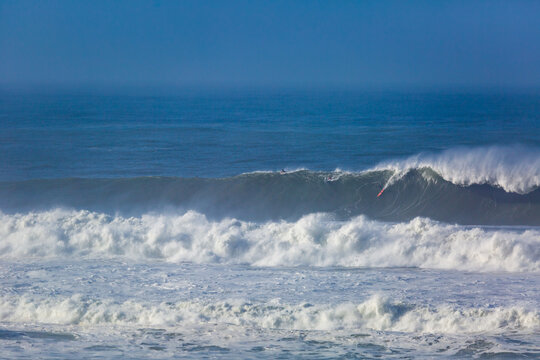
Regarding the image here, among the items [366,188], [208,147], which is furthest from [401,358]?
[208,147]

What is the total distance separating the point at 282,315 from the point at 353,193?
8363 millimetres

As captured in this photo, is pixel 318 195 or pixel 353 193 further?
pixel 318 195

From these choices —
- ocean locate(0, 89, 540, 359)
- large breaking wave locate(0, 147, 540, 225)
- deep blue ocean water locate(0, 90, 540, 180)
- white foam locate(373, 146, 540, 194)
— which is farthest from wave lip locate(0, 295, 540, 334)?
deep blue ocean water locate(0, 90, 540, 180)

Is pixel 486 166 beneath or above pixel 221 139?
beneath

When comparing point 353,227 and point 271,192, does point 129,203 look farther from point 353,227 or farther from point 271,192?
point 353,227

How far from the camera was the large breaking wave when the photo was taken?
15.8m

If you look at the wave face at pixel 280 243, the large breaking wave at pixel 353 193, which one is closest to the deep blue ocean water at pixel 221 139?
the large breaking wave at pixel 353 193

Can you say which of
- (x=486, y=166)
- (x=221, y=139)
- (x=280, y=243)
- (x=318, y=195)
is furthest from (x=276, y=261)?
(x=221, y=139)

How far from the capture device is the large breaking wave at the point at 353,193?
15789mm

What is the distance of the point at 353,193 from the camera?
17.0 metres

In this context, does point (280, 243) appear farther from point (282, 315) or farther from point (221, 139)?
point (221, 139)

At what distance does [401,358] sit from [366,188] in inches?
380

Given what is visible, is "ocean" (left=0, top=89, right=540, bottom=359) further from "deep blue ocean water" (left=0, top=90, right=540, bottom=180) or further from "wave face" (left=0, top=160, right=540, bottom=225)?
"deep blue ocean water" (left=0, top=90, right=540, bottom=180)

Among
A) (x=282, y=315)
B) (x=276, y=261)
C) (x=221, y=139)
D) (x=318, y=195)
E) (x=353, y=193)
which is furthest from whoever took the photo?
(x=221, y=139)
